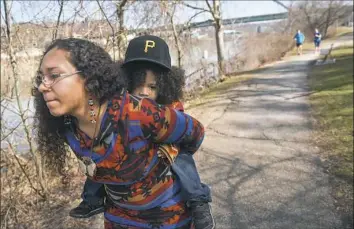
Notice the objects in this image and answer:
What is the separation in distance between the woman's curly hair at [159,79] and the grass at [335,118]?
3.53 meters

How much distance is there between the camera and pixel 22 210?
5.04 meters

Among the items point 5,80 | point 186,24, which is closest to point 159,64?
point 5,80

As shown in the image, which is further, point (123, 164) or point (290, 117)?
point (290, 117)

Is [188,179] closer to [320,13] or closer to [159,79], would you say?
[159,79]

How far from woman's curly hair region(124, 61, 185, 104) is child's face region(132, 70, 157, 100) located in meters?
0.02

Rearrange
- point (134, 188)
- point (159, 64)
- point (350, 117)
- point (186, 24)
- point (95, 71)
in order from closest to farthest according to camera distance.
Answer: point (95, 71) → point (134, 188) → point (159, 64) → point (350, 117) → point (186, 24)

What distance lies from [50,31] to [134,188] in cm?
372

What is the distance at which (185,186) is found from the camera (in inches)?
75.9

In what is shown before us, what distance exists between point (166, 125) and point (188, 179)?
37 cm

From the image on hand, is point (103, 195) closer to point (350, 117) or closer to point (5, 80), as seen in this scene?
point (5, 80)

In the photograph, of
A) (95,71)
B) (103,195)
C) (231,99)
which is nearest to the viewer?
(95,71)

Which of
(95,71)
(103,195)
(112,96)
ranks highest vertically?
(95,71)

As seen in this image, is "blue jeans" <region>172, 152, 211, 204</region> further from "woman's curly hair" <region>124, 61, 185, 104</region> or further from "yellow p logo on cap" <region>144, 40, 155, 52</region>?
"yellow p logo on cap" <region>144, 40, 155, 52</region>

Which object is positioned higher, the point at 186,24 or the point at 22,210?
the point at 186,24
